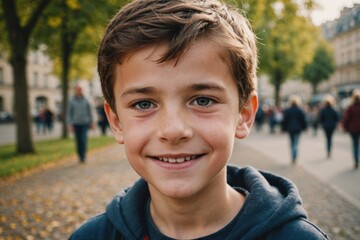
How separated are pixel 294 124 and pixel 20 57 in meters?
9.03

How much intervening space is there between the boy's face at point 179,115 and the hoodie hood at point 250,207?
25 centimetres

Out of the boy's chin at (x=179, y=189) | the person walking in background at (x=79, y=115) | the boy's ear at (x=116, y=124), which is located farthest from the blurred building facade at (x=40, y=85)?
the boy's chin at (x=179, y=189)

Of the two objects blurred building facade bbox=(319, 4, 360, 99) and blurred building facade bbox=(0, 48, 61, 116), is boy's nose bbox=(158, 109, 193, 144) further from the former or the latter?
blurred building facade bbox=(319, 4, 360, 99)

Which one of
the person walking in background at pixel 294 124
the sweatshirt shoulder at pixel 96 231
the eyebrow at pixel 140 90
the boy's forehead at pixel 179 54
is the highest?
the boy's forehead at pixel 179 54

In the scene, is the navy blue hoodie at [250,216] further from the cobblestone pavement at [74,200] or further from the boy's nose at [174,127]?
the cobblestone pavement at [74,200]

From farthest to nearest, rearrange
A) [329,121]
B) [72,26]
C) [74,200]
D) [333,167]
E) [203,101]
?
1. [72,26]
2. [329,121]
3. [333,167]
4. [74,200]
5. [203,101]

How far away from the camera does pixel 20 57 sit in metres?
12.2

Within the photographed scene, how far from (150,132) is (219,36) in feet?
1.76

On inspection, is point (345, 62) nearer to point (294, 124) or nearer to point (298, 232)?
point (294, 124)

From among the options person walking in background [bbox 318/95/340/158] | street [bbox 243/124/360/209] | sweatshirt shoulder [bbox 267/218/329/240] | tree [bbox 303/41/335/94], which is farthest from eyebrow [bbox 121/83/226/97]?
tree [bbox 303/41/335/94]

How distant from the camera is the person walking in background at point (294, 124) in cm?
1131

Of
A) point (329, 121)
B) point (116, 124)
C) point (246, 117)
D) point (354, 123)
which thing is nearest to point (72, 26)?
point (329, 121)

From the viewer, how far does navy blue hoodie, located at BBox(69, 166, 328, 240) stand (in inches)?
64.9

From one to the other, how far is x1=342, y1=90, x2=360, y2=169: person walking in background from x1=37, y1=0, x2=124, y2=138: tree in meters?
9.26
